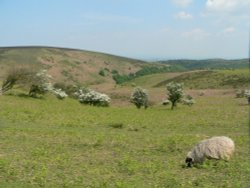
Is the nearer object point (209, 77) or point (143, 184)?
point (143, 184)

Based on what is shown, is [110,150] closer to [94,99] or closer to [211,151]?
[211,151]

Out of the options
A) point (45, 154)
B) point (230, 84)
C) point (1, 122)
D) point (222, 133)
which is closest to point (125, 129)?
point (222, 133)

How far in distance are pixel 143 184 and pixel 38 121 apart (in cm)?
1594

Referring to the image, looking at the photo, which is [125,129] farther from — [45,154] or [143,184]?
[143,184]

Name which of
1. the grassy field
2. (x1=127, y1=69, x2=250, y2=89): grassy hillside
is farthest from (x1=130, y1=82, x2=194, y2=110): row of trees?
(x1=127, y1=69, x2=250, y2=89): grassy hillside

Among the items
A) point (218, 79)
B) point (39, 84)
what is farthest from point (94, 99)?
point (218, 79)

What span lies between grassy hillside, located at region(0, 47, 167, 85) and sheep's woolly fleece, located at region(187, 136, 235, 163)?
84.3m

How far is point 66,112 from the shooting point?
33906 mm

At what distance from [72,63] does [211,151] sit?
112 meters

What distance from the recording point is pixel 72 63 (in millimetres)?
125812

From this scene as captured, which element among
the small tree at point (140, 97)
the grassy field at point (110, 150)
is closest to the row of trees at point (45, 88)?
the small tree at point (140, 97)

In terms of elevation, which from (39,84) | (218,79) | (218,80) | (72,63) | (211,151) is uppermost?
(72,63)

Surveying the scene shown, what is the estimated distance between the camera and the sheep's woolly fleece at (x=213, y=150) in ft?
52.7

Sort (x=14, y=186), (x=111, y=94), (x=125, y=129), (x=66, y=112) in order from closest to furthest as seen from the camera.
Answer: (x=14, y=186), (x=125, y=129), (x=66, y=112), (x=111, y=94)
